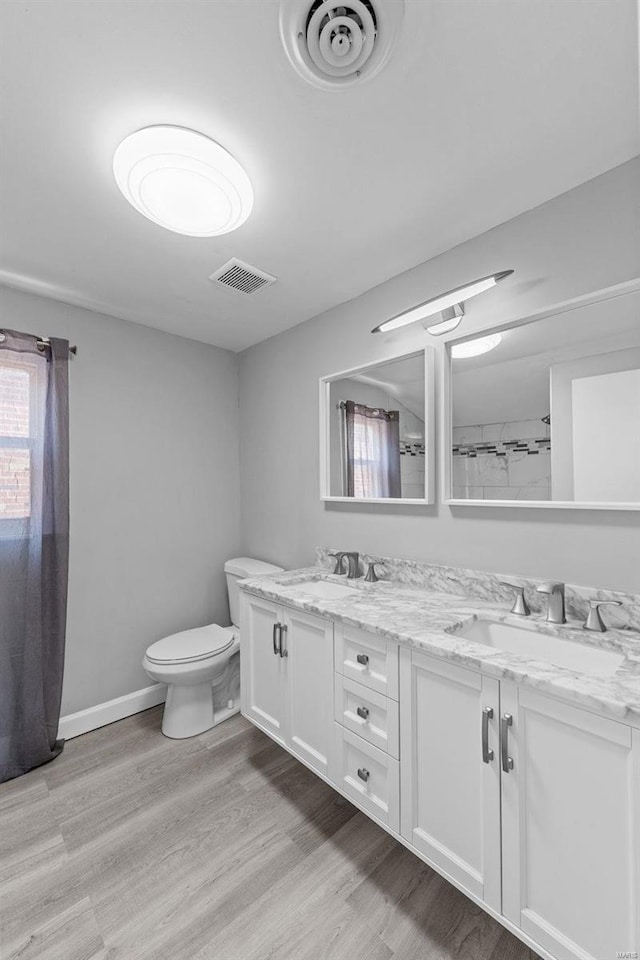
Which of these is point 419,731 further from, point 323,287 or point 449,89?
point 323,287

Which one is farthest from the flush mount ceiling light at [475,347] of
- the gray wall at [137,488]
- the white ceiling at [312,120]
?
the gray wall at [137,488]

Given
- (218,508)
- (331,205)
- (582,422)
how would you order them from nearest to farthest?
(582,422) < (331,205) < (218,508)

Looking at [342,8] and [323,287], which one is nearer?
[342,8]

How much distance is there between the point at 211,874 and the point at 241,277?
2411mm

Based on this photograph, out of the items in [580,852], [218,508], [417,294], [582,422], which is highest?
[417,294]

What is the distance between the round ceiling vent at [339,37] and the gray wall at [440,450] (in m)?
0.84

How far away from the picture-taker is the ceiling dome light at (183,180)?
1.16 meters

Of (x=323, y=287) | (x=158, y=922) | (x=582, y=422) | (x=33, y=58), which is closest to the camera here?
(x=33, y=58)

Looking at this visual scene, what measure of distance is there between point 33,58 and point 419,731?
2.07m

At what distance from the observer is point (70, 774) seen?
188 cm

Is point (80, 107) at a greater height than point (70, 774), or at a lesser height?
greater

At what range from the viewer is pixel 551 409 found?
1431mm

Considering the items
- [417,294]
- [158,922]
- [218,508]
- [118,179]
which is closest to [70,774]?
[158,922]

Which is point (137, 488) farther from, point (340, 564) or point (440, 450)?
point (440, 450)
